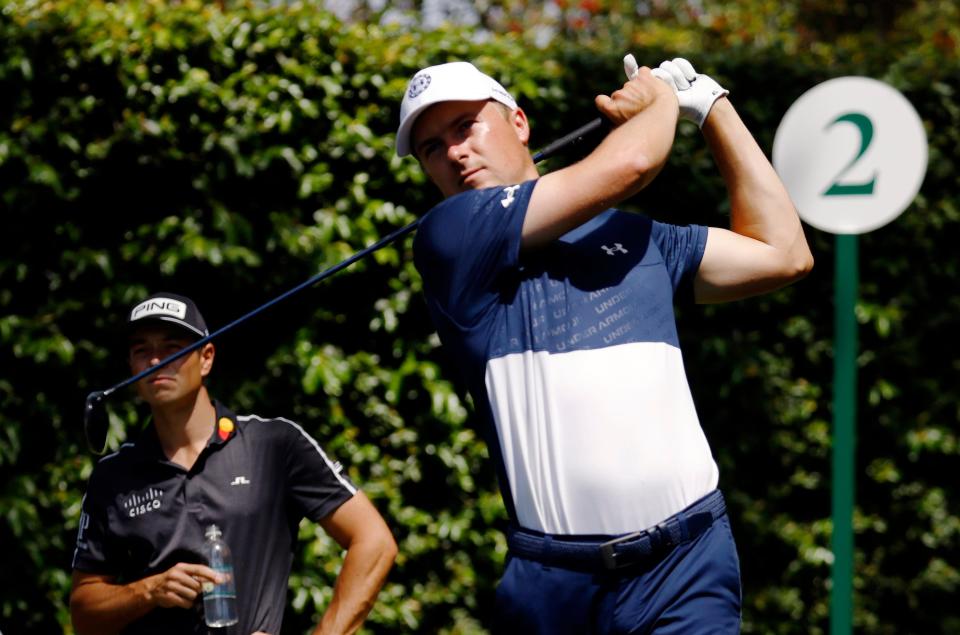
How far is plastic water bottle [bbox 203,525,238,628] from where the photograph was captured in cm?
385

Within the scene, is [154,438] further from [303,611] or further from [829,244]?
[829,244]

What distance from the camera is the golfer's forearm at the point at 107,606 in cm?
388

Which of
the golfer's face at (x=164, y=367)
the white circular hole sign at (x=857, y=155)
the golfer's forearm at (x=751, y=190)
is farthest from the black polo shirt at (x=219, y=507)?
the white circular hole sign at (x=857, y=155)

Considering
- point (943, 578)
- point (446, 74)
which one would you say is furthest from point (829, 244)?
point (446, 74)

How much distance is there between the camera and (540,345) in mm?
2885

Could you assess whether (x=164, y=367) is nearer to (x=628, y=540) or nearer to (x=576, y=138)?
(x=576, y=138)

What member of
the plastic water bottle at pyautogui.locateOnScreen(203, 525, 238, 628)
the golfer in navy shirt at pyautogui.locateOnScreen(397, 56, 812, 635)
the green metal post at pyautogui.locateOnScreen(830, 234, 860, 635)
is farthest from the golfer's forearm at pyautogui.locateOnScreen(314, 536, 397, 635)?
the green metal post at pyautogui.locateOnScreen(830, 234, 860, 635)

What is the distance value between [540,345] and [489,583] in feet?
11.7

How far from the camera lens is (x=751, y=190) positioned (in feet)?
10.7

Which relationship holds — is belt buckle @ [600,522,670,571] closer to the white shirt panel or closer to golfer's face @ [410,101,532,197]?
the white shirt panel

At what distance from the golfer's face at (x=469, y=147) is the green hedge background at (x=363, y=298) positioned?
248 centimetres

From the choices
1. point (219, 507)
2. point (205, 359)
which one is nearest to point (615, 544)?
point (219, 507)

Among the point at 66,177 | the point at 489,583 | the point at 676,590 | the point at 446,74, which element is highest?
the point at 66,177

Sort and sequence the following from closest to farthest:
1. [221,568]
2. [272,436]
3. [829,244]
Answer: [221,568] → [272,436] → [829,244]
